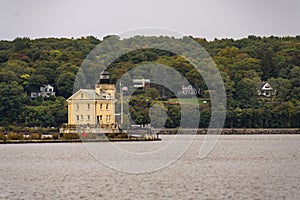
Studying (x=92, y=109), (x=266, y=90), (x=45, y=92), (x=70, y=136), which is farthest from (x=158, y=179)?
(x=266, y=90)

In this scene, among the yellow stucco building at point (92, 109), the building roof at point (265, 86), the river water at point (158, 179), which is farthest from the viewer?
the building roof at point (265, 86)

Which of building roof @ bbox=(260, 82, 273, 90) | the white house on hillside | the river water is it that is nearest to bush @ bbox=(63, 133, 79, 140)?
the river water

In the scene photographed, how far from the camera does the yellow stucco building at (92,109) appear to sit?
77.7m

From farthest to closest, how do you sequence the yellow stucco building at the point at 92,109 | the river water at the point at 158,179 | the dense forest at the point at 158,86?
the dense forest at the point at 158,86 → the yellow stucco building at the point at 92,109 → the river water at the point at 158,179

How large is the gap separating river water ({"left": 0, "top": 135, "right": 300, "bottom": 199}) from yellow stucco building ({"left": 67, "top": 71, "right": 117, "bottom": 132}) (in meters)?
19.7

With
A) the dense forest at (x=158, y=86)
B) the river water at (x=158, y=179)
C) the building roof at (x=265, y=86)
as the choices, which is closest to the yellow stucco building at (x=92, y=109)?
the river water at (x=158, y=179)

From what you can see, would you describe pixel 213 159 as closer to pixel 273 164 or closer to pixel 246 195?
pixel 273 164

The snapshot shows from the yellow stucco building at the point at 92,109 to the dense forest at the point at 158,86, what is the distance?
65.3 feet

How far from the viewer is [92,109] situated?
77812 mm

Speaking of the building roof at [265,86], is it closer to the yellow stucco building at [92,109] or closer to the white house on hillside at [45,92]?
the white house on hillside at [45,92]

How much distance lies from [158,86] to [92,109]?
1715 inches

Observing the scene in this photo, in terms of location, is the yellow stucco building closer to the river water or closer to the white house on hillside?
the river water

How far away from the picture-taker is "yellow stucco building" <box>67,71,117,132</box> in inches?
3059

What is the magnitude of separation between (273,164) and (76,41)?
104 metres
